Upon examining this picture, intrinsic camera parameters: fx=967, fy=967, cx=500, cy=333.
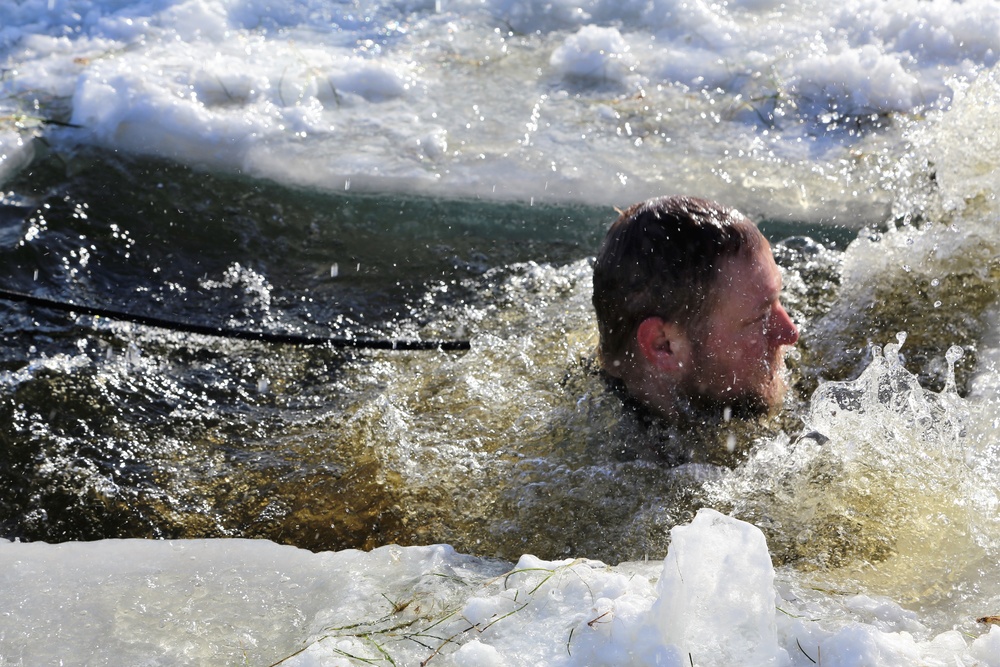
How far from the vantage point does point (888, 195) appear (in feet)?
15.1

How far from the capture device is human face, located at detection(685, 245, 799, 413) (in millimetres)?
2967

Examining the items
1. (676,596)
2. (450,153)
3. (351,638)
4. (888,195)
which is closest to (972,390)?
(888,195)

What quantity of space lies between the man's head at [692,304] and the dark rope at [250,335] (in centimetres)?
82

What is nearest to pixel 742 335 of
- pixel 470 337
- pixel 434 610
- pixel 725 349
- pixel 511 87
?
pixel 725 349

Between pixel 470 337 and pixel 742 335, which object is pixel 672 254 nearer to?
pixel 742 335

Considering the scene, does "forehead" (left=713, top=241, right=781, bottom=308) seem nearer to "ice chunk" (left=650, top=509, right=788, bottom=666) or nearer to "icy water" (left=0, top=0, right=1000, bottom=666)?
"icy water" (left=0, top=0, right=1000, bottom=666)

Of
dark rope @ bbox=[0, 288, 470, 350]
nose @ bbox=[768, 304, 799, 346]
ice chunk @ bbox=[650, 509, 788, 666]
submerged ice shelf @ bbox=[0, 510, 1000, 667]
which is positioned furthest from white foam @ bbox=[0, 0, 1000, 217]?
ice chunk @ bbox=[650, 509, 788, 666]

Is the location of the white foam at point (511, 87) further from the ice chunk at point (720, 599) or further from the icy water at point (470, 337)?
the ice chunk at point (720, 599)

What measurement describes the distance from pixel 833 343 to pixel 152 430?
2529 mm

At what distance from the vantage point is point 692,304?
9.75ft

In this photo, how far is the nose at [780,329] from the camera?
3.04 m

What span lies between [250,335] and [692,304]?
1.64 meters

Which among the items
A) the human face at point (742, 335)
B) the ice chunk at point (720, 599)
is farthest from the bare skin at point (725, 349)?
the ice chunk at point (720, 599)

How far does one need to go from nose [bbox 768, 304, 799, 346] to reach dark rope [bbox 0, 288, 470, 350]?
1196 millimetres
